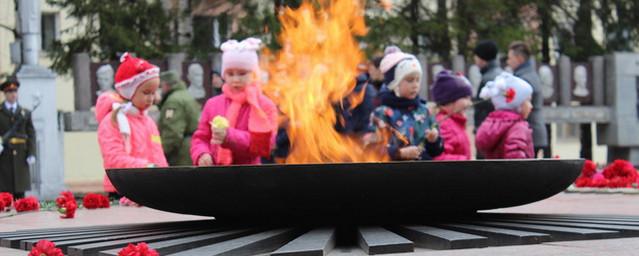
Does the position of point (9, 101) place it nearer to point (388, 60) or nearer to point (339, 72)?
point (388, 60)

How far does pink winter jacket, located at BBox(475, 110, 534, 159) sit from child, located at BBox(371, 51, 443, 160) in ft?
5.56

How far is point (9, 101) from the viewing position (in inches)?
674

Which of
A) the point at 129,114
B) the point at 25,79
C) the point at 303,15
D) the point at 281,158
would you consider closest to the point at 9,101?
the point at 25,79

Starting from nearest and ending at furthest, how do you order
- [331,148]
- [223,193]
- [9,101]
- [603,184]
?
[223,193] → [331,148] → [603,184] → [9,101]

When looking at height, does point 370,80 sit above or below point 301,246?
above

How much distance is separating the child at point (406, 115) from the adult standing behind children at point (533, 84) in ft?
10.7

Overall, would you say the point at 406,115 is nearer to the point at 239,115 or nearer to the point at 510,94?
the point at 239,115

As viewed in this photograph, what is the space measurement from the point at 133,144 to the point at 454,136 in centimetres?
268

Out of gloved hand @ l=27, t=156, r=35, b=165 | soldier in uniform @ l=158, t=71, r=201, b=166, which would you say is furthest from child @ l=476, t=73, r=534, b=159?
gloved hand @ l=27, t=156, r=35, b=165

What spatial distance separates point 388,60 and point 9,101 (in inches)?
320

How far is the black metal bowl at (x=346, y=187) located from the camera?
6.64 meters

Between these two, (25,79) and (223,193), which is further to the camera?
(25,79)

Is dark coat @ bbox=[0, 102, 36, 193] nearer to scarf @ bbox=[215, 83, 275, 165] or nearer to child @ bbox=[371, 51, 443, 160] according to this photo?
scarf @ bbox=[215, 83, 275, 165]

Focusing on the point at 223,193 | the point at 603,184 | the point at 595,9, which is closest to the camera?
the point at 223,193
